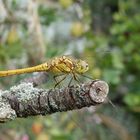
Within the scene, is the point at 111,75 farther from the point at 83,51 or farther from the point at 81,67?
the point at 81,67

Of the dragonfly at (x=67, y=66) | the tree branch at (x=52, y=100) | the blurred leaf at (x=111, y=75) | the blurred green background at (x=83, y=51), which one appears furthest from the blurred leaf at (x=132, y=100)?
the tree branch at (x=52, y=100)

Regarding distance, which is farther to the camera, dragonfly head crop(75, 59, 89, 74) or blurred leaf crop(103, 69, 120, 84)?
blurred leaf crop(103, 69, 120, 84)

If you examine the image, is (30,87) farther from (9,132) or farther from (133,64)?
(133,64)

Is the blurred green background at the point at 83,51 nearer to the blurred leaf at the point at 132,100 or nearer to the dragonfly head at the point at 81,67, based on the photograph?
the blurred leaf at the point at 132,100

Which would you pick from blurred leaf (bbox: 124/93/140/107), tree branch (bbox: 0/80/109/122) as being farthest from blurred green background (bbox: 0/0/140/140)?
tree branch (bbox: 0/80/109/122)

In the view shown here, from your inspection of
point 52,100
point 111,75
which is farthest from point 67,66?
point 111,75

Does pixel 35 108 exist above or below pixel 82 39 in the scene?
above

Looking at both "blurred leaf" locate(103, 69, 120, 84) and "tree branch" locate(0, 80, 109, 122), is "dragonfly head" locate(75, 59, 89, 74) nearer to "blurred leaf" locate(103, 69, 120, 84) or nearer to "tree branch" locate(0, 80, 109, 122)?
"tree branch" locate(0, 80, 109, 122)

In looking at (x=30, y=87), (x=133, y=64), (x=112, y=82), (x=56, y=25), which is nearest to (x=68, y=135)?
(x=112, y=82)
